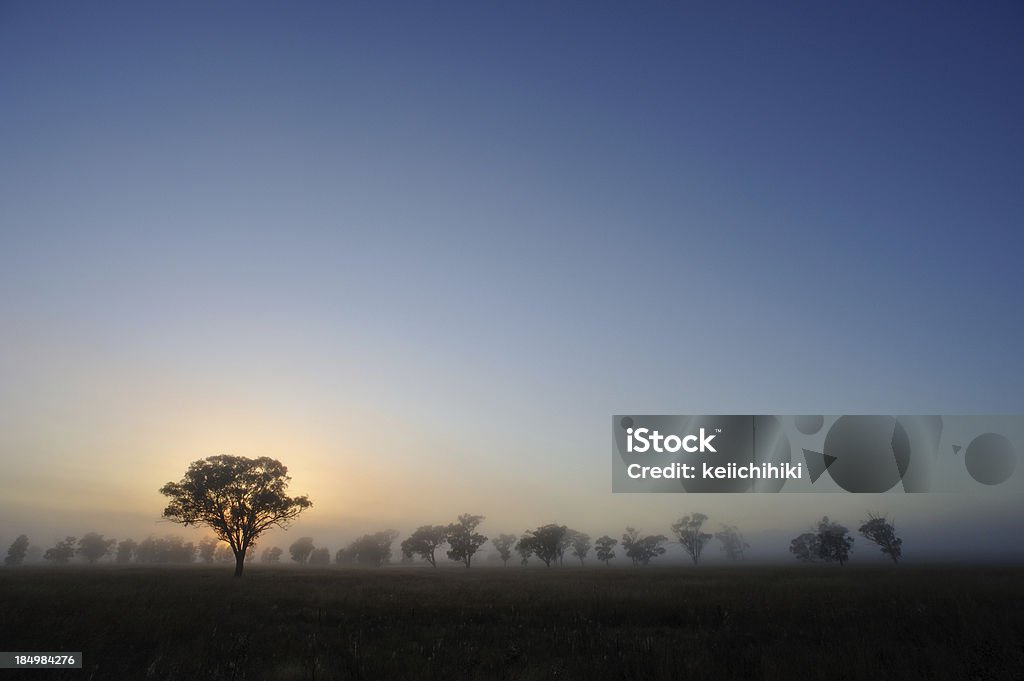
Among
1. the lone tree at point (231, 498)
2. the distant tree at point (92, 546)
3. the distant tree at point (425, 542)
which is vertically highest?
the lone tree at point (231, 498)

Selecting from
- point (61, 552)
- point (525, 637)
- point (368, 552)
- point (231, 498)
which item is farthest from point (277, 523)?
point (61, 552)

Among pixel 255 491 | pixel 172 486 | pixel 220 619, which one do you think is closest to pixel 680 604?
pixel 220 619

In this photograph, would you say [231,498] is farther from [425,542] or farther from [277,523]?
[425,542]

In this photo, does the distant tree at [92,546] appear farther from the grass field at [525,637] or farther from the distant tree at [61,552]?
the grass field at [525,637]

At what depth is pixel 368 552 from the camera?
16538 centimetres

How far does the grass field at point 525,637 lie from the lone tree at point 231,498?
85.7ft

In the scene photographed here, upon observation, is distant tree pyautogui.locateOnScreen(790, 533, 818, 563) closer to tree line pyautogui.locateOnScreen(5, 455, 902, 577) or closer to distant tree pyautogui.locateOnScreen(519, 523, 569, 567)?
tree line pyautogui.locateOnScreen(5, 455, 902, 577)

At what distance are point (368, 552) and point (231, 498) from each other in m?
133

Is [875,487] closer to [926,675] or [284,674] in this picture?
[926,675]

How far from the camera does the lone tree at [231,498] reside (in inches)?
1836

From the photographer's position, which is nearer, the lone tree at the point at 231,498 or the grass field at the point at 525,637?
the grass field at the point at 525,637

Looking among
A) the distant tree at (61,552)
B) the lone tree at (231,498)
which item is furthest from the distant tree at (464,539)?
the distant tree at (61,552)

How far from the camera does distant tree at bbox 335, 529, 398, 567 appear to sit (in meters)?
163

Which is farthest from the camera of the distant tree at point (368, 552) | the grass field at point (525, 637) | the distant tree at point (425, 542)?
the distant tree at point (368, 552)
